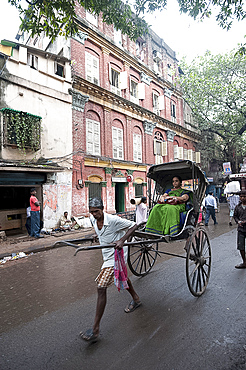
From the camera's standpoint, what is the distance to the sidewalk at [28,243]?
7.69 meters

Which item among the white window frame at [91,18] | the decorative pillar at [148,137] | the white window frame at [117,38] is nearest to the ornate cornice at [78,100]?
the white window frame at [91,18]

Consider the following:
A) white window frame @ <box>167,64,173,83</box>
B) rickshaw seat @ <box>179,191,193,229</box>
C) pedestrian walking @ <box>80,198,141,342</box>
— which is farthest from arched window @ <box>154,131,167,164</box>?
pedestrian walking @ <box>80,198,141,342</box>

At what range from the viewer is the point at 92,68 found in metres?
14.3

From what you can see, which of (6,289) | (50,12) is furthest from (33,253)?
(50,12)

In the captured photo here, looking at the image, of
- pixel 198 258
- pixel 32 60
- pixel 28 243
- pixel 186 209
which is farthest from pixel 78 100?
pixel 198 258

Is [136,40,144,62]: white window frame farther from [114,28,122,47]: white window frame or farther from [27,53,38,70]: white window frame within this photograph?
[27,53,38,70]: white window frame

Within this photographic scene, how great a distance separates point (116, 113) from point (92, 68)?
10.0ft

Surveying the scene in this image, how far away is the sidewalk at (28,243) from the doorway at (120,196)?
5.26 meters

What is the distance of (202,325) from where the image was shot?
3.04m

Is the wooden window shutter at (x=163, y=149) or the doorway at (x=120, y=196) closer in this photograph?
the doorway at (x=120, y=196)

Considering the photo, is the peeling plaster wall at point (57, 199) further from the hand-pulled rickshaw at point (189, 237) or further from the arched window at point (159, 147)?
the arched window at point (159, 147)

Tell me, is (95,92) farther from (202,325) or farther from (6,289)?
(202,325)

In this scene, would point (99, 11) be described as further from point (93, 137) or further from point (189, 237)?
point (93, 137)

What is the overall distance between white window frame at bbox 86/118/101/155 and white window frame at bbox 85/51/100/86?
256 centimetres
